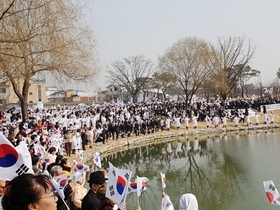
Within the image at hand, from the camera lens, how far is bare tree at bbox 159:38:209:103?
31.6 metres

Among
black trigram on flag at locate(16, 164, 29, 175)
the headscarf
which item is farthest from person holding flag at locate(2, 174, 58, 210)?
the headscarf

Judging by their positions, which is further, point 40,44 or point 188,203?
point 40,44

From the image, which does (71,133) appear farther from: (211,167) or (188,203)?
(188,203)

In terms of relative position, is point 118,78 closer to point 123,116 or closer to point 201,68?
point 201,68

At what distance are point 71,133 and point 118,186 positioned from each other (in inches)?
470

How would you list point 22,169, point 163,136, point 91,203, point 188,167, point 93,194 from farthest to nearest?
point 163,136, point 188,167, point 93,194, point 91,203, point 22,169

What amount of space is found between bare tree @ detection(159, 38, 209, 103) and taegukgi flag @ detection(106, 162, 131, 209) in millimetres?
29225

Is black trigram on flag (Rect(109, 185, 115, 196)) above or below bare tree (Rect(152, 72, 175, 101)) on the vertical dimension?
below

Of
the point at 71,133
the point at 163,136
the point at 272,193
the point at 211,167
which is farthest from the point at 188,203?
the point at 163,136

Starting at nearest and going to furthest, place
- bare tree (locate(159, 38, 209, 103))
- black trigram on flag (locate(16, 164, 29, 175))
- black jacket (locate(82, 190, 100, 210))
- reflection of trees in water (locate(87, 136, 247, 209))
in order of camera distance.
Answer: black trigram on flag (locate(16, 164, 29, 175)) < black jacket (locate(82, 190, 100, 210)) < reflection of trees in water (locate(87, 136, 247, 209)) < bare tree (locate(159, 38, 209, 103))

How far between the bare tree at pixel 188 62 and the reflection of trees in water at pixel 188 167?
1064 cm

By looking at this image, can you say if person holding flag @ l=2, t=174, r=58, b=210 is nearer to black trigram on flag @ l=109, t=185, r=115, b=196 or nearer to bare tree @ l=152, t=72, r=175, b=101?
black trigram on flag @ l=109, t=185, r=115, b=196

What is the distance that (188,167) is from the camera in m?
14.5

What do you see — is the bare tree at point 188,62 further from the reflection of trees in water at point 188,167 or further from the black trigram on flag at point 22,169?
the black trigram on flag at point 22,169
